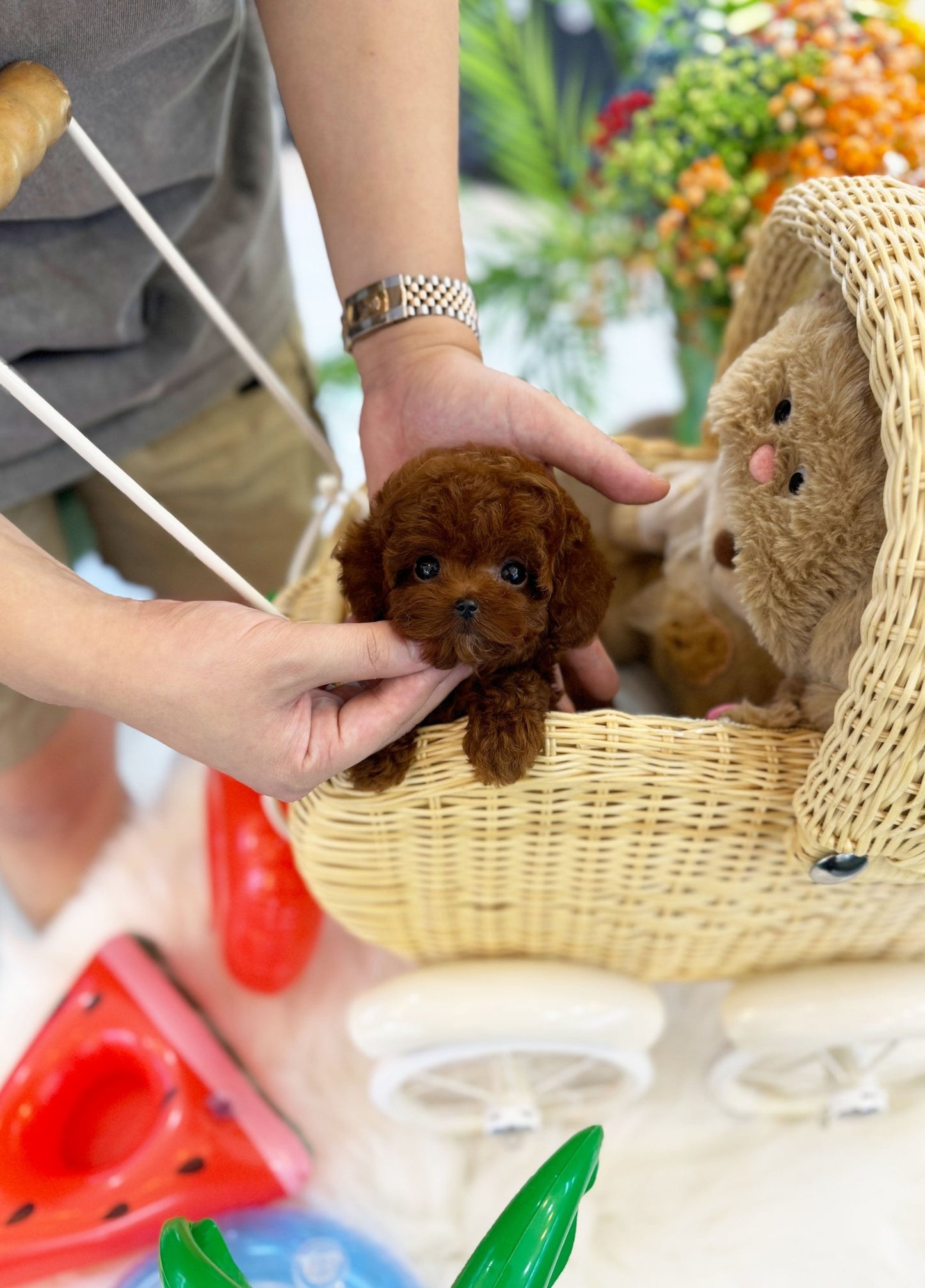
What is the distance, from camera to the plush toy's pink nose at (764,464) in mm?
639

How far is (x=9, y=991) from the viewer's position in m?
1.10

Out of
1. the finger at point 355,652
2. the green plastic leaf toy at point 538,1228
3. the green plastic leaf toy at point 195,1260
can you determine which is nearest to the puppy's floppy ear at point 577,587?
the finger at point 355,652

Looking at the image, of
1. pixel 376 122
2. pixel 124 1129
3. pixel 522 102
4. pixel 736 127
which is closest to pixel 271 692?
pixel 376 122

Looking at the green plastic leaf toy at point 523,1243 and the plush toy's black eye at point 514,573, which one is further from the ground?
the plush toy's black eye at point 514,573

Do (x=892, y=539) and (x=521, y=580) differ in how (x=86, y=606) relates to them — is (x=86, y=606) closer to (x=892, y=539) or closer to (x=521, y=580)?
(x=521, y=580)

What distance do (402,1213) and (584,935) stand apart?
38 centimetres

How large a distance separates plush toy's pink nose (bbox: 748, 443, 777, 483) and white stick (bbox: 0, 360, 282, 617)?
34 cm

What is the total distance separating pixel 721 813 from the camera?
2.14ft

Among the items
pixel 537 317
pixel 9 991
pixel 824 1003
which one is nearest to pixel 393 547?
pixel 824 1003

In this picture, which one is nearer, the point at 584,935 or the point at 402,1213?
the point at 584,935

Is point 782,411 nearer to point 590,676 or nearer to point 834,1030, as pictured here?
point 590,676

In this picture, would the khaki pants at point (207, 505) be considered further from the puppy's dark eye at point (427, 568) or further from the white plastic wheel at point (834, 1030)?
the white plastic wheel at point (834, 1030)

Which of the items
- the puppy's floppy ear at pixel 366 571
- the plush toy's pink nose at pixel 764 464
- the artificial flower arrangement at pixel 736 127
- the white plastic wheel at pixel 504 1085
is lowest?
the white plastic wheel at pixel 504 1085

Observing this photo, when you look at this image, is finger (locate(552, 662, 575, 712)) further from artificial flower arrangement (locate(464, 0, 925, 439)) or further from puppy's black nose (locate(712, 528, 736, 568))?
artificial flower arrangement (locate(464, 0, 925, 439))
